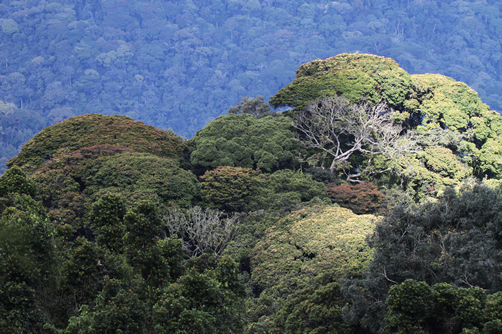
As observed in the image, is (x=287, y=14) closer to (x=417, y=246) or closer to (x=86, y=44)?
(x=86, y=44)

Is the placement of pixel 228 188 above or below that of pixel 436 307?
above

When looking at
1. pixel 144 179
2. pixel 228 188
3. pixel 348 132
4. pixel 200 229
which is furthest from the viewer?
pixel 348 132

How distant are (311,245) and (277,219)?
→ 4351mm

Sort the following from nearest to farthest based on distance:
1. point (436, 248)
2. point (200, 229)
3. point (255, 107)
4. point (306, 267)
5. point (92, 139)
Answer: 1. point (436, 248)
2. point (306, 267)
3. point (200, 229)
4. point (92, 139)
5. point (255, 107)

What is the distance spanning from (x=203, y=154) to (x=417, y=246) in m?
17.7

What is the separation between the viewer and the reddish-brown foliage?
1011 inches

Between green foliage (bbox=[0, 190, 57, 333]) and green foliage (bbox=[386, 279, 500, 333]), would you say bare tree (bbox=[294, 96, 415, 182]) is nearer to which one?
green foliage (bbox=[386, 279, 500, 333])

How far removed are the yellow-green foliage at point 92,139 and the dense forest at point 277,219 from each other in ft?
0.41

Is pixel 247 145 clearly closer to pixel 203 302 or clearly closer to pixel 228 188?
pixel 228 188

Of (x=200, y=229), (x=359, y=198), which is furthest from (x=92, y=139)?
(x=359, y=198)

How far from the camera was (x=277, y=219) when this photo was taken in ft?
75.1

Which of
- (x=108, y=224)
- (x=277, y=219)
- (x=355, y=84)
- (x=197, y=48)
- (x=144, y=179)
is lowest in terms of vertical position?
(x=108, y=224)

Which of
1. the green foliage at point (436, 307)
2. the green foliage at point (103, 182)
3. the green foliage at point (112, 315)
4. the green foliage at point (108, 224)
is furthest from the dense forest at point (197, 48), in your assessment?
the green foliage at point (436, 307)

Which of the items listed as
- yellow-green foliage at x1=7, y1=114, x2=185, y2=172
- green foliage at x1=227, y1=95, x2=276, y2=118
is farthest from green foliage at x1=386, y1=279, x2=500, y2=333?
green foliage at x1=227, y1=95, x2=276, y2=118
